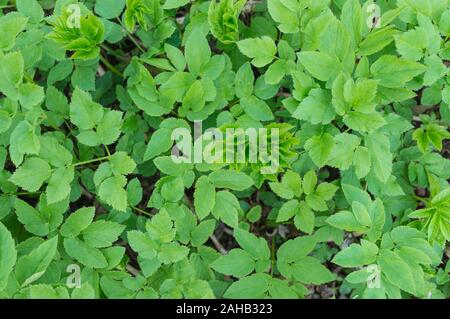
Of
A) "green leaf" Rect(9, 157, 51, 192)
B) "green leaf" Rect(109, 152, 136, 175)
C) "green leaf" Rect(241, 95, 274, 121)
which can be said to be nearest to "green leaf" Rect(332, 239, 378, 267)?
"green leaf" Rect(241, 95, 274, 121)

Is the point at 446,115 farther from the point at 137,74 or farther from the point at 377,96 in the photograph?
the point at 137,74

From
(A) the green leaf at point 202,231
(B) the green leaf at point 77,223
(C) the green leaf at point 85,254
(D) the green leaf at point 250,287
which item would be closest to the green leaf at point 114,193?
(B) the green leaf at point 77,223

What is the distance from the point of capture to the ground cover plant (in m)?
2.26

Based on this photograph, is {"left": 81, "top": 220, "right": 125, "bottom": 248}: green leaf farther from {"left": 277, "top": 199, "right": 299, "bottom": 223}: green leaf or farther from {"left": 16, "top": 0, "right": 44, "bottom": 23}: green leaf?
{"left": 16, "top": 0, "right": 44, "bottom": 23}: green leaf

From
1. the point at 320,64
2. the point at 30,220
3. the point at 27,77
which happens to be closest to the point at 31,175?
the point at 30,220

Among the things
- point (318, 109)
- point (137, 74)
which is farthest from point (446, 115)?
point (137, 74)

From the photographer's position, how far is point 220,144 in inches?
87.1

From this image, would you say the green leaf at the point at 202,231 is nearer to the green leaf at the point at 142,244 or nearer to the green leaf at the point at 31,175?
the green leaf at the point at 142,244

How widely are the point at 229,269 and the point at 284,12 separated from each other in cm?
118

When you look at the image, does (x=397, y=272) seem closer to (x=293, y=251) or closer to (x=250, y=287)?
(x=293, y=251)

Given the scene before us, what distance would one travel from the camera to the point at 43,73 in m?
2.96

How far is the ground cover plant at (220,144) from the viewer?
2262 millimetres
